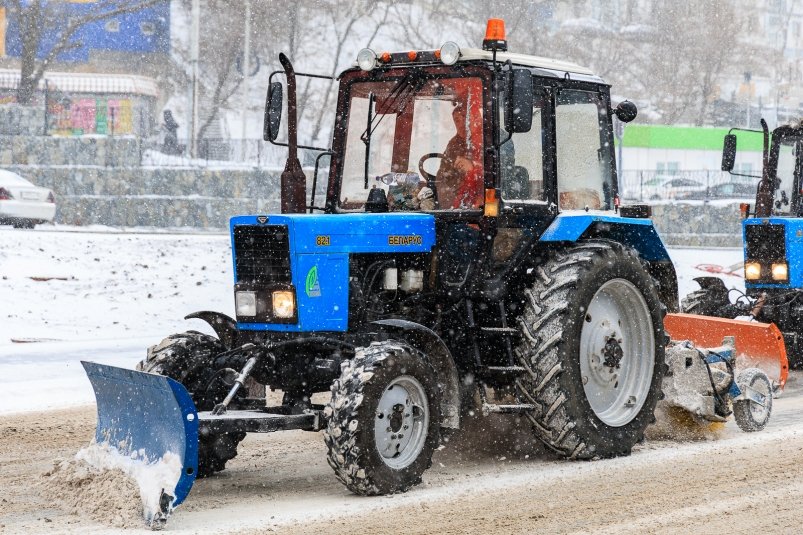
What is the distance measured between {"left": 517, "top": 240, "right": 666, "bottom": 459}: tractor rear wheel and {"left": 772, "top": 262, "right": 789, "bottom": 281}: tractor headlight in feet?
14.9

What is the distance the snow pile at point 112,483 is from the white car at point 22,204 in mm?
18653

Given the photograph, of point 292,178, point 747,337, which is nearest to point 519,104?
point 292,178

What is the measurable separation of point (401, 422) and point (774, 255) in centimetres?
702

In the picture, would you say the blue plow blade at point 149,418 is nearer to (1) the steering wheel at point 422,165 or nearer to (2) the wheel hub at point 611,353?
(1) the steering wheel at point 422,165

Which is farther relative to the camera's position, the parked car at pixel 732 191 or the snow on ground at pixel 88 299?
the parked car at pixel 732 191

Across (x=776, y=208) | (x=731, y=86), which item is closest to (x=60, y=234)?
(x=776, y=208)

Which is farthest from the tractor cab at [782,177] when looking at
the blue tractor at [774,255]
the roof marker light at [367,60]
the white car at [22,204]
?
the white car at [22,204]

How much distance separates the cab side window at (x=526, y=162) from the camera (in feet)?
26.0

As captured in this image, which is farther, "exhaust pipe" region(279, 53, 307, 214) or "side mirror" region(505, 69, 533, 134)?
"exhaust pipe" region(279, 53, 307, 214)

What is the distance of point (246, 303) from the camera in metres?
7.42

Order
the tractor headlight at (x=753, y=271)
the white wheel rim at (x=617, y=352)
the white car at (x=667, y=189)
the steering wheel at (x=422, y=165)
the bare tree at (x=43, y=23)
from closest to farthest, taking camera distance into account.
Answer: the steering wheel at (x=422, y=165) < the white wheel rim at (x=617, y=352) < the tractor headlight at (x=753, y=271) < the white car at (x=667, y=189) < the bare tree at (x=43, y=23)

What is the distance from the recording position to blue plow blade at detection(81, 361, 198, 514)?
20.7 ft

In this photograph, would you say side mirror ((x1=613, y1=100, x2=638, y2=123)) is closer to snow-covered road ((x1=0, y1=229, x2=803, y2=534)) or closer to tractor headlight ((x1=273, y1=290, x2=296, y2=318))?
snow-covered road ((x1=0, y1=229, x2=803, y2=534))

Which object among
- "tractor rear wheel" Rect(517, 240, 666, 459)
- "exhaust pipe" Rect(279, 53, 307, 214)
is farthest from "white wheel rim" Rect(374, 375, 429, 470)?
"exhaust pipe" Rect(279, 53, 307, 214)
